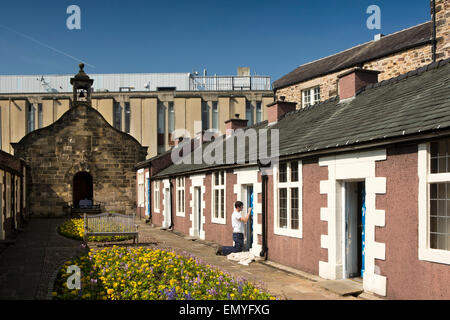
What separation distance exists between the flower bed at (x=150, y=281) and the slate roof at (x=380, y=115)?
3574 millimetres

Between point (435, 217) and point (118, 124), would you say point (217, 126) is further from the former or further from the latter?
point (435, 217)

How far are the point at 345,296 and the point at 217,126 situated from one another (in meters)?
41.6

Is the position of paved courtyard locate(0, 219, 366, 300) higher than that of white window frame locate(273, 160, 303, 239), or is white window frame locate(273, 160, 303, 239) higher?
white window frame locate(273, 160, 303, 239)

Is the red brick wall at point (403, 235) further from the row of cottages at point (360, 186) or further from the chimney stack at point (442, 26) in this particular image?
the chimney stack at point (442, 26)

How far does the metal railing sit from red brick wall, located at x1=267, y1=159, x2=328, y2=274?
139 ft

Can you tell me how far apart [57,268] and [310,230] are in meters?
6.23

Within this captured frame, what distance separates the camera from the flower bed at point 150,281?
741cm

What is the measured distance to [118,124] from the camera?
158ft

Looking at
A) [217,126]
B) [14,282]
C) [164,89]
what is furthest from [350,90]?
[164,89]

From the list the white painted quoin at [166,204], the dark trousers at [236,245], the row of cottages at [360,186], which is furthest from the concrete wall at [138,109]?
the dark trousers at [236,245]

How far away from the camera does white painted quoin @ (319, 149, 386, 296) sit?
8.25 metres

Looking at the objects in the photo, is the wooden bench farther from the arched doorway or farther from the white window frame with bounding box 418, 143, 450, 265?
the arched doorway

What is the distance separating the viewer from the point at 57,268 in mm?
11102

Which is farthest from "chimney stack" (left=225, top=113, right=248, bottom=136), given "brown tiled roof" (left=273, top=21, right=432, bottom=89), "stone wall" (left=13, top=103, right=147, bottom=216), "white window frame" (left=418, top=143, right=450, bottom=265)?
"white window frame" (left=418, top=143, right=450, bottom=265)
